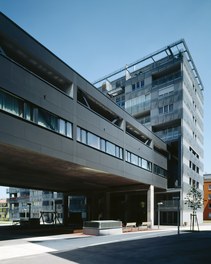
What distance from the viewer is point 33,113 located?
73.3ft

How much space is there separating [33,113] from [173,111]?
129 feet

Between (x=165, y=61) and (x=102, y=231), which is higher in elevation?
(x=165, y=61)

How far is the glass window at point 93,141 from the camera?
97.3ft

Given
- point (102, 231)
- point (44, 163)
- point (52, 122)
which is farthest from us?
point (102, 231)

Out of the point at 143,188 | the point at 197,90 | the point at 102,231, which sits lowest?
the point at 102,231

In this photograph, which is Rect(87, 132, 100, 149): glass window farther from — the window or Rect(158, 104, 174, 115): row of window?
Rect(158, 104, 174, 115): row of window

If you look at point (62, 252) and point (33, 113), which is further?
point (33, 113)

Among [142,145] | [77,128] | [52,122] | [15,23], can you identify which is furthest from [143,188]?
[15,23]

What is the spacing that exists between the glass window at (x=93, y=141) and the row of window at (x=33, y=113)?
3.53m

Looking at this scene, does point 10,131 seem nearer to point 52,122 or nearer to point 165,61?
point 52,122

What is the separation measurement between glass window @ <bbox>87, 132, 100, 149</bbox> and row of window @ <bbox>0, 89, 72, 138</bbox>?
3.53 m

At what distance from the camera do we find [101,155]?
104 feet

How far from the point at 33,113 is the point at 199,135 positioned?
5486 cm

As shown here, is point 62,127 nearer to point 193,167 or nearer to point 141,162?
point 141,162
